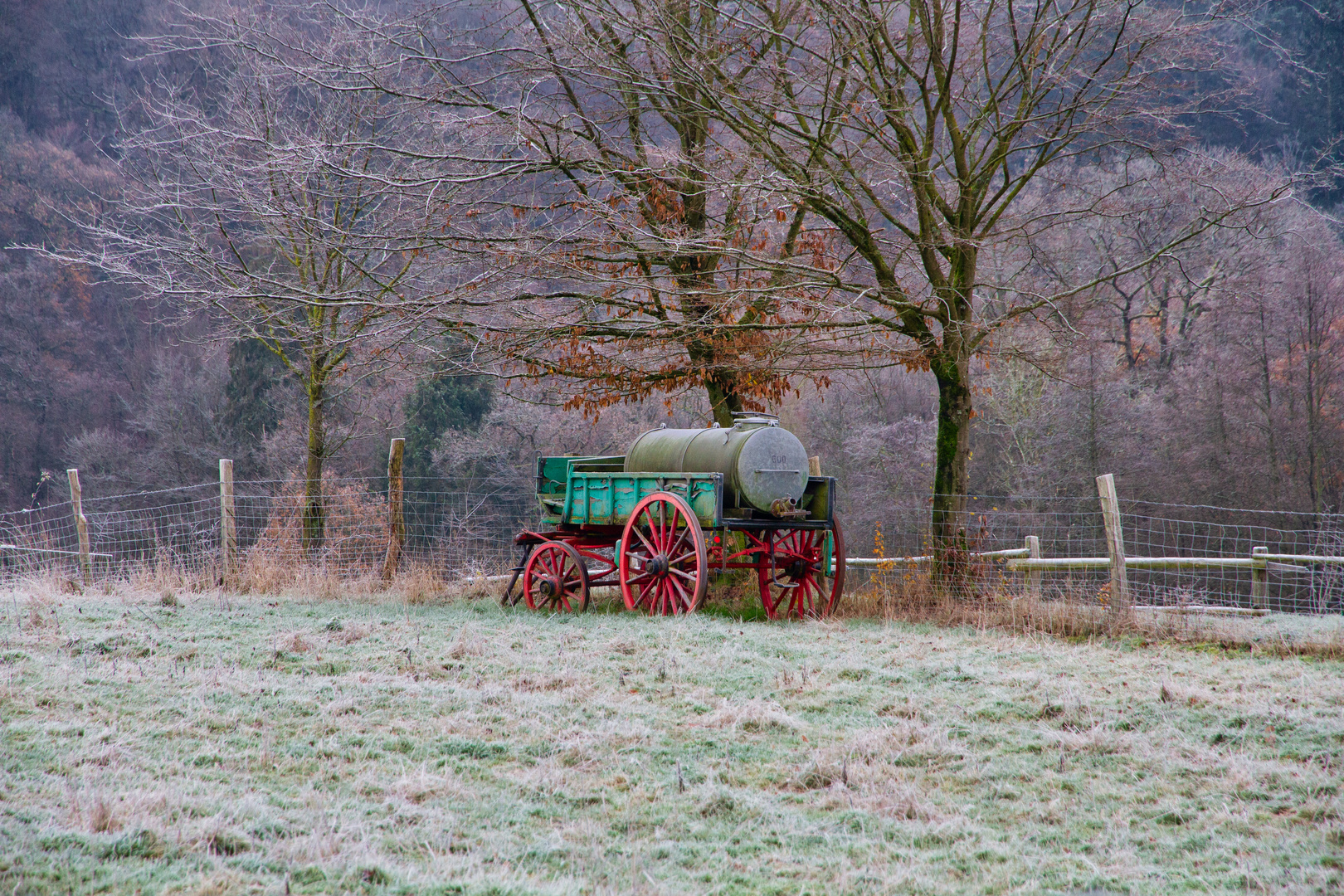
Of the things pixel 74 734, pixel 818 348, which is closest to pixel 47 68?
pixel 818 348

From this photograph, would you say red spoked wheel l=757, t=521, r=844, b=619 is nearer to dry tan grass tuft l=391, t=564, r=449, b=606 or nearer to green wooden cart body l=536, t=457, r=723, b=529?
green wooden cart body l=536, t=457, r=723, b=529

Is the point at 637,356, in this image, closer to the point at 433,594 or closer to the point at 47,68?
the point at 433,594

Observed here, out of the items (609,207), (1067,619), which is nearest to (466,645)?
(1067,619)

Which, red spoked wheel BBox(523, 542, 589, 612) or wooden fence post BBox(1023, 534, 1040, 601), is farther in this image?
red spoked wheel BBox(523, 542, 589, 612)

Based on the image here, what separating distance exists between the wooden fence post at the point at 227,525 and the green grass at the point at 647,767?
149 inches

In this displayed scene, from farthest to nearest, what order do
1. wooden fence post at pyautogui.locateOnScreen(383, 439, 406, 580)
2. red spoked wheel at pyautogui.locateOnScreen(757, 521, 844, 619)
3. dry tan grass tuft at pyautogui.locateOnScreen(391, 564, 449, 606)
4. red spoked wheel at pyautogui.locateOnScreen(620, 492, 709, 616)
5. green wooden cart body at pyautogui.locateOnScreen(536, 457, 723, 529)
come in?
wooden fence post at pyautogui.locateOnScreen(383, 439, 406, 580), dry tan grass tuft at pyautogui.locateOnScreen(391, 564, 449, 606), red spoked wheel at pyautogui.locateOnScreen(757, 521, 844, 619), green wooden cart body at pyautogui.locateOnScreen(536, 457, 723, 529), red spoked wheel at pyautogui.locateOnScreen(620, 492, 709, 616)

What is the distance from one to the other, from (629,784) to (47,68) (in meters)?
39.7

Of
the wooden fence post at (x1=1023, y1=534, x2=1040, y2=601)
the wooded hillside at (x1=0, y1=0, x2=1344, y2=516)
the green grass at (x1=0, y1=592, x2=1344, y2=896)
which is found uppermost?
the wooded hillside at (x1=0, y1=0, x2=1344, y2=516)

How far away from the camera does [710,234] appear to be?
9.80 meters

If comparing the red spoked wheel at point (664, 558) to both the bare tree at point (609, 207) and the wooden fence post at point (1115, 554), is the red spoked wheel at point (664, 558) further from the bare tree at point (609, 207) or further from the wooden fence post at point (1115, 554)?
the wooden fence post at point (1115, 554)

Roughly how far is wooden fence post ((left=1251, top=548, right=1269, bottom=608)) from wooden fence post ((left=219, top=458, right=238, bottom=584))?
11.7 metres

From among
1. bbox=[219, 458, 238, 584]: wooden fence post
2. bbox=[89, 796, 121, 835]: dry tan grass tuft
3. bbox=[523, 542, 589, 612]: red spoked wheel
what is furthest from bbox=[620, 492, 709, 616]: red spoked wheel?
bbox=[89, 796, 121, 835]: dry tan grass tuft

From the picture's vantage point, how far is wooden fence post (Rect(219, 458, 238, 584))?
10297 mm

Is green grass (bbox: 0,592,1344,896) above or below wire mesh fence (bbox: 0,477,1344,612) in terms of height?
below
